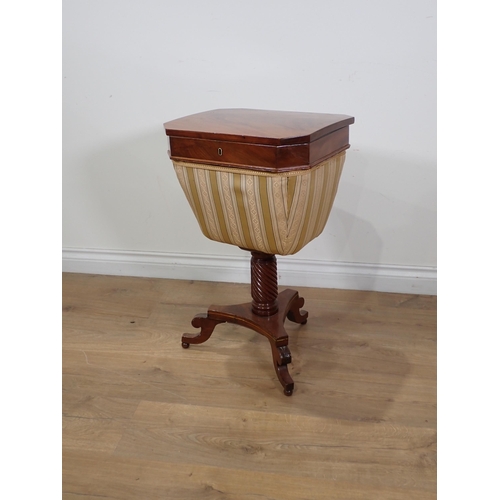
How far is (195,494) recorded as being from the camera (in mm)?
1386

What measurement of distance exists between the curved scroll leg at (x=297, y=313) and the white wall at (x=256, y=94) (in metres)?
0.36

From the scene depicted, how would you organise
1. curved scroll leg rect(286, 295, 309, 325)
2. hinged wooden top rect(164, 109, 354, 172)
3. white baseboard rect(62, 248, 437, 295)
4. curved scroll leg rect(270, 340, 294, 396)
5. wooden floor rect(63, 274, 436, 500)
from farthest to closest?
white baseboard rect(62, 248, 437, 295), curved scroll leg rect(286, 295, 309, 325), curved scroll leg rect(270, 340, 294, 396), hinged wooden top rect(164, 109, 354, 172), wooden floor rect(63, 274, 436, 500)

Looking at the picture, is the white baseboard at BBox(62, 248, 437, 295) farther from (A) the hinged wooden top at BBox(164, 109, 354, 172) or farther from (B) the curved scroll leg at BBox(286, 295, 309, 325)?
(A) the hinged wooden top at BBox(164, 109, 354, 172)

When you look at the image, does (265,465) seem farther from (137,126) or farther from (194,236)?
(137,126)

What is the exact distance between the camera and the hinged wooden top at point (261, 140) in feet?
5.04

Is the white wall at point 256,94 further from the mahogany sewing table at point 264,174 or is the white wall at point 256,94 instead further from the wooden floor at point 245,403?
the mahogany sewing table at point 264,174

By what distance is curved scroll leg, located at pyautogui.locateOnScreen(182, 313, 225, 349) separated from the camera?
6.59 ft

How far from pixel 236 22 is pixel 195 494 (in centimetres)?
164

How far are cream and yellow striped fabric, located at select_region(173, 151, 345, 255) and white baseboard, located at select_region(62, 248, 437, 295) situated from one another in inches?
27.1

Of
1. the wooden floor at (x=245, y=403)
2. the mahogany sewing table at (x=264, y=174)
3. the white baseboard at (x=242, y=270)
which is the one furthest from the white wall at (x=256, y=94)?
the mahogany sewing table at (x=264, y=174)

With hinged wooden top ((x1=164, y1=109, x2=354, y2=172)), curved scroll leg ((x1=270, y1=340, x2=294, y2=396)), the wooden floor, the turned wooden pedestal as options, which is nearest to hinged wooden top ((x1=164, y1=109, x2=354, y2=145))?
hinged wooden top ((x1=164, y1=109, x2=354, y2=172))

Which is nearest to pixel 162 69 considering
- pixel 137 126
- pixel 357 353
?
pixel 137 126

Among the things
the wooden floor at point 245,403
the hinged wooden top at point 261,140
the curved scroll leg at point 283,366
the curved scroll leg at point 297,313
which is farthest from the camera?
the curved scroll leg at point 297,313

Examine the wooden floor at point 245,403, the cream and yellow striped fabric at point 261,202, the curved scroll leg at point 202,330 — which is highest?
the cream and yellow striped fabric at point 261,202
